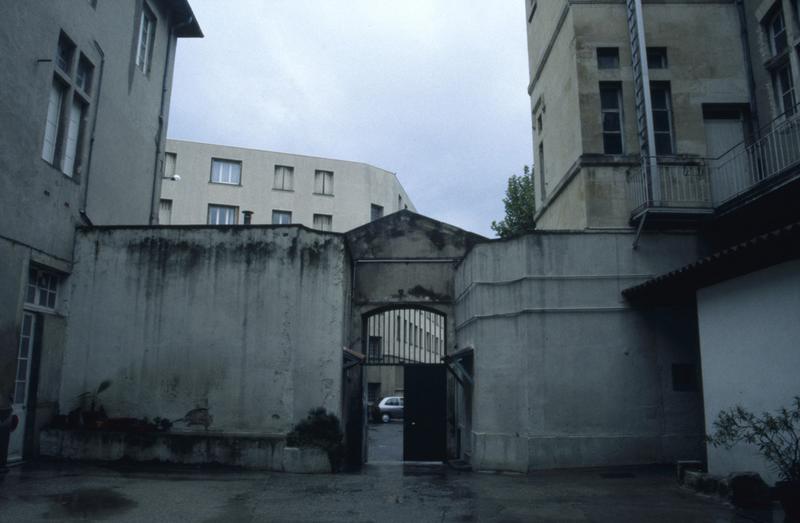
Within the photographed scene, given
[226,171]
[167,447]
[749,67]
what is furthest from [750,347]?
[226,171]

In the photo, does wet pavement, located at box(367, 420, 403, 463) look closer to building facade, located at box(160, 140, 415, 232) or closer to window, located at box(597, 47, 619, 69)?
window, located at box(597, 47, 619, 69)

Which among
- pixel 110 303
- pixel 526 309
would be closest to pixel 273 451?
pixel 110 303

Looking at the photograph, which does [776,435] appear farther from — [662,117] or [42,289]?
[42,289]

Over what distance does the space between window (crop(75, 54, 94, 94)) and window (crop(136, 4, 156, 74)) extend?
2.54 meters

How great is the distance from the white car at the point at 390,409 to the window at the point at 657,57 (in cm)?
2178

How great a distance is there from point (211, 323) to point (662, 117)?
10.6 metres

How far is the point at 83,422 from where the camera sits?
11711 millimetres

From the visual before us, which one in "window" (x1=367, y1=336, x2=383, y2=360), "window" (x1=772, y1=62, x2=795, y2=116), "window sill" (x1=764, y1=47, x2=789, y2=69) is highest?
"window sill" (x1=764, y1=47, x2=789, y2=69)

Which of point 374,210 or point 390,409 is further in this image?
point 374,210

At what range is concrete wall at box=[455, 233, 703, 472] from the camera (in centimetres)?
1161

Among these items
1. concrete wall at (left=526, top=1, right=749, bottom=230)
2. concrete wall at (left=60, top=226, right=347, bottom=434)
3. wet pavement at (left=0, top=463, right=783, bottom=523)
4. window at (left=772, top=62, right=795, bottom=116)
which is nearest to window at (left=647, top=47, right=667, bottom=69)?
concrete wall at (left=526, top=1, right=749, bottom=230)

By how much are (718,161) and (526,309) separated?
544cm

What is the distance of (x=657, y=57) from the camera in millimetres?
14219

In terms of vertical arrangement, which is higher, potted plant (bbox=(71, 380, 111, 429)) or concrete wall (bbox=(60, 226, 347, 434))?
concrete wall (bbox=(60, 226, 347, 434))
